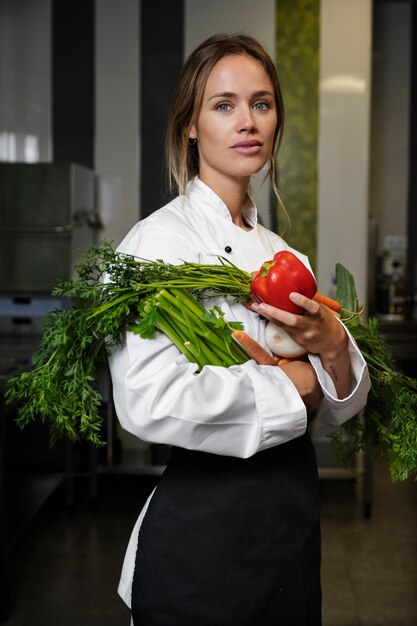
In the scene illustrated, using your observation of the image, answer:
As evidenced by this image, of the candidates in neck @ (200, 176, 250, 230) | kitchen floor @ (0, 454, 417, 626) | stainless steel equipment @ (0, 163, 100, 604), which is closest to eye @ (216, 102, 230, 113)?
neck @ (200, 176, 250, 230)

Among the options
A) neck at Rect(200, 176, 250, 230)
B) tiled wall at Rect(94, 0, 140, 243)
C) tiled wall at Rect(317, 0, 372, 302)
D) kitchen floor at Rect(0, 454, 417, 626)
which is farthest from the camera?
tiled wall at Rect(94, 0, 140, 243)

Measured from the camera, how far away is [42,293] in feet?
13.6

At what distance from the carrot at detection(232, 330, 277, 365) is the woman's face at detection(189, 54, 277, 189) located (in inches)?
Answer: 12.2

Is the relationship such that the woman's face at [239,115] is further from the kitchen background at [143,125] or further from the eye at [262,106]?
the kitchen background at [143,125]

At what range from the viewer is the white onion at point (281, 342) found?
53.7 inches

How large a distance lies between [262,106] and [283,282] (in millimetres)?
363

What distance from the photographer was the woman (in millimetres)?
1274

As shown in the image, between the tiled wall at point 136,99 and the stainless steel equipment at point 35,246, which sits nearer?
the stainless steel equipment at point 35,246

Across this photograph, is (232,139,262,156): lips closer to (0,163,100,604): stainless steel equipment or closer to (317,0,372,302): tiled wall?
(0,163,100,604): stainless steel equipment

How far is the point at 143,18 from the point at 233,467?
12.5 feet

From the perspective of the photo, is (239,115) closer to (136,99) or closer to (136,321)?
(136,321)

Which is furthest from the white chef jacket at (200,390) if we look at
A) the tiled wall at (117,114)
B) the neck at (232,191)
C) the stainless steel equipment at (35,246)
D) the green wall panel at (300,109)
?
the tiled wall at (117,114)

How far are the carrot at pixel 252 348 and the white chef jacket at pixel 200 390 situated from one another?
47 millimetres

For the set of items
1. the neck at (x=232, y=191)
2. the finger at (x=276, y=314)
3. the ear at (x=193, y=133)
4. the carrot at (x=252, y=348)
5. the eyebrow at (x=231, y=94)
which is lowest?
the carrot at (x=252, y=348)
